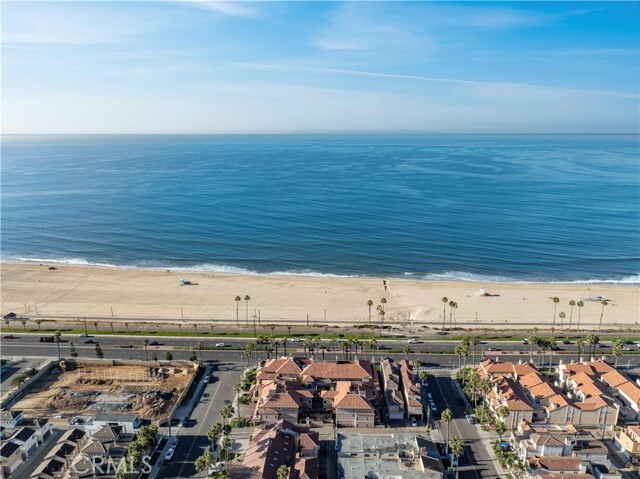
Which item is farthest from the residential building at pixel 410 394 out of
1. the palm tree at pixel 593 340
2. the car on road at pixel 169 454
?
the palm tree at pixel 593 340

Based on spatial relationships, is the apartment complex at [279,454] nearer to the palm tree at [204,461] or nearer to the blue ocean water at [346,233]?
the palm tree at [204,461]

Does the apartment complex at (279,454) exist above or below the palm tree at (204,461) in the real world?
below

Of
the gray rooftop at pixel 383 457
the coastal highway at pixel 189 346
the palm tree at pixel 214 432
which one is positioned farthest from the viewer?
the coastal highway at pixel 189 346

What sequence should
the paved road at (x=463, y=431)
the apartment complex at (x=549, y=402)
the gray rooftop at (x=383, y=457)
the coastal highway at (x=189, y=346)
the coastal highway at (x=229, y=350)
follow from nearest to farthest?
the gray rooftop at (x=383, y=457), the paved road at (x=463, y=431), the apartment complex at (x=549, y=402), the coastal highway at (x=229, y=350), the coastal highway at (x=189, y=346)

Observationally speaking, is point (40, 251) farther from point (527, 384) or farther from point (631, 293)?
point (631, 293)

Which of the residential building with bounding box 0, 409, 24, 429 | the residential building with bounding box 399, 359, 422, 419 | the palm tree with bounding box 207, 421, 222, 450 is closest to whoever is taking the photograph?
the palm tree with bounding box 207, 421, 222, 450
